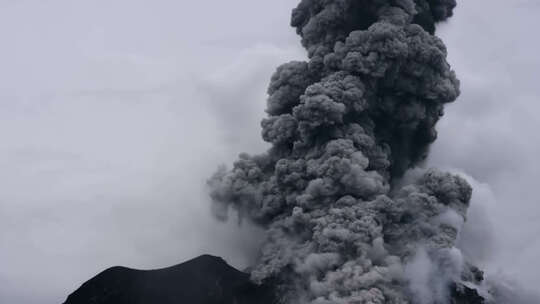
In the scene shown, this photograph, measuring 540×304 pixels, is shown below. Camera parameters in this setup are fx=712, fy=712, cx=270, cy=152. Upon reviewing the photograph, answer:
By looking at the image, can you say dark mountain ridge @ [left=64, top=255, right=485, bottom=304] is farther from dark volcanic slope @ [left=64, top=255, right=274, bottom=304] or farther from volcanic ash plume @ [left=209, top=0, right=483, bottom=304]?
volcanic ash plume @ [left=209, top=0, right=483, bottom=304]

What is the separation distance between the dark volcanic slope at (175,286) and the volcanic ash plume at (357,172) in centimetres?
291

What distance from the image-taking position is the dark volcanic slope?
4222cm

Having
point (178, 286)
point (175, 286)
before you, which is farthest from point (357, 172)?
point (175, 286)

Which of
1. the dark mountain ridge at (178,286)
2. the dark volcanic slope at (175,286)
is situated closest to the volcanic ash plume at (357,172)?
the dark mountain ridge at (178,286)

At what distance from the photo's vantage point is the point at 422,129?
44.0 meters

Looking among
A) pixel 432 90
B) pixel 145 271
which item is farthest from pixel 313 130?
pixel 145 271

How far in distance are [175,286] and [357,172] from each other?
49.6 feet

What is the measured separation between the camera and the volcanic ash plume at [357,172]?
116 feet

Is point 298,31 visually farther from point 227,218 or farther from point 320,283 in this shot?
point 320,283

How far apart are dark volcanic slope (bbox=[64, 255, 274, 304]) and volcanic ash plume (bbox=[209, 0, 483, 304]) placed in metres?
2.91

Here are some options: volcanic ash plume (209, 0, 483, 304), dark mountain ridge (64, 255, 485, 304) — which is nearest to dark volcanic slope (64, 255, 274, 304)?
dark mountain ridge (64, 255, 485, 304)

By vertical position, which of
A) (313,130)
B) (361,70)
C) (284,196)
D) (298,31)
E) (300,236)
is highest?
(298,31)

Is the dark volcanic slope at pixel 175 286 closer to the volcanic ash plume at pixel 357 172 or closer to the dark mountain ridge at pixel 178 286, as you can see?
the dark mountain ridge at pixel 178 286

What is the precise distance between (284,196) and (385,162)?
19.8ft
